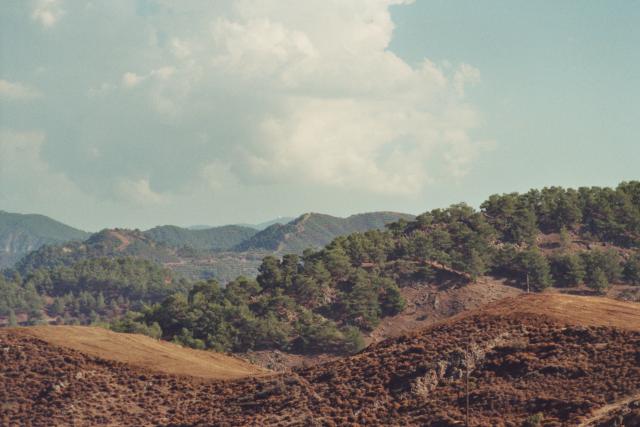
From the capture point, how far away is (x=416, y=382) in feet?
132

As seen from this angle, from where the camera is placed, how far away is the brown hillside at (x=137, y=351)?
49906mm

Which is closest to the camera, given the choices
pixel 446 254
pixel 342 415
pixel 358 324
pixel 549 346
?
pixel 342 415

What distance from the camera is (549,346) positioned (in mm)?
41062

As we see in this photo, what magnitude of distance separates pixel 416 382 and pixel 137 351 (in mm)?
25872

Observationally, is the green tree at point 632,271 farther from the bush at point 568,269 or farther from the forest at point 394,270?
the bush at point 568,269

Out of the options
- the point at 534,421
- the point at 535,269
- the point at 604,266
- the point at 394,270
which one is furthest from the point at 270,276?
the point at 534,421

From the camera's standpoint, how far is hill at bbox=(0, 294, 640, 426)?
35.3 meters

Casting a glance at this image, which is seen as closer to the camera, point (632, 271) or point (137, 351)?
point (137, 351)

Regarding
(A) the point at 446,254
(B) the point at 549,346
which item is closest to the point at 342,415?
(B) the point at 549,346

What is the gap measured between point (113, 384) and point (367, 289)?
233 feet

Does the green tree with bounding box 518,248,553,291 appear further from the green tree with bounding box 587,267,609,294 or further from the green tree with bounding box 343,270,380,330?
the green tree with bounding box 343,270,380,330

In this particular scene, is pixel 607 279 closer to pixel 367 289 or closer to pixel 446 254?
pixel 446 254

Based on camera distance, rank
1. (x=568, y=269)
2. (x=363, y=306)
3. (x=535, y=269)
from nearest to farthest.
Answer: (x=363, y=306) < (x=535, y=269) < (x=568, y=269)

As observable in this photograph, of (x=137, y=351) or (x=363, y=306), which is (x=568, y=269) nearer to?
(x=363, y=306)
